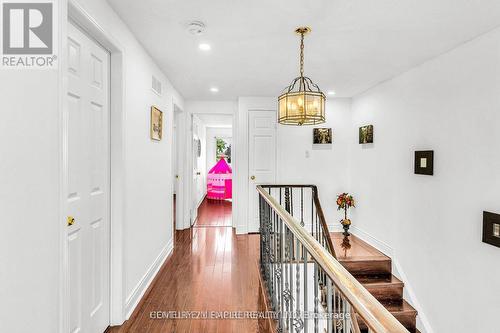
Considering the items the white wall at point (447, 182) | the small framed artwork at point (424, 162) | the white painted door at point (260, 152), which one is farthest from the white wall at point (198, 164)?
the small framed artwork at point (424, 162)

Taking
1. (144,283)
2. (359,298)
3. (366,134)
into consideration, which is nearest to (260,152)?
(366,134)

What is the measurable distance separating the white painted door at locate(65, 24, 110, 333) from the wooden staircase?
2.92m

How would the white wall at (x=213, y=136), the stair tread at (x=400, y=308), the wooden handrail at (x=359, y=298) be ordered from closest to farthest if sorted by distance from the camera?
the wooden handrail at (x=359, y=298) → the stair tread at (x=400, y=308) → the white wall at (x=213, y=136)

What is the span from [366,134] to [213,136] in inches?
259

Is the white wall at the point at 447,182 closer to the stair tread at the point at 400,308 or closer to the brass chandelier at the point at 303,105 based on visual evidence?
the stair tread at the point at 400,308

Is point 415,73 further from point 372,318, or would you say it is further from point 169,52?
point 372,318

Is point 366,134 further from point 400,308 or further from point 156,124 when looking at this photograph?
point 156,124

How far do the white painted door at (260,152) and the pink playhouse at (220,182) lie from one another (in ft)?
13.5

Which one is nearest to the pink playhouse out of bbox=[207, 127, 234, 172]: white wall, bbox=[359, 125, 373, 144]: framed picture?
bbox=[207, 127, 234, 172]: white wall

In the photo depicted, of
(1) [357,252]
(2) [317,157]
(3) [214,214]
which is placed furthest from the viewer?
(3) [214,214]

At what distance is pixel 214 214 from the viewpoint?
675cm

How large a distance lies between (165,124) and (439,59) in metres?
3.31

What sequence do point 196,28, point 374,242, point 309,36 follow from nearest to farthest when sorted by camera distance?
point 196,28 → point 309,36 → point 374,242

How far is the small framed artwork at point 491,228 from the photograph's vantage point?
2295 millimetres
